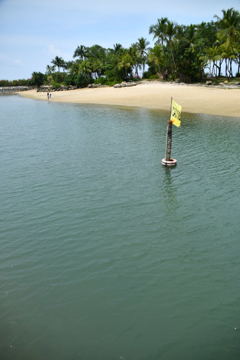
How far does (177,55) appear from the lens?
83125 mm

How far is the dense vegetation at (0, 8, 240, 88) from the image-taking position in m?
77.8

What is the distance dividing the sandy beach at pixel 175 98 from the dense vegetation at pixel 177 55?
28.1 feet

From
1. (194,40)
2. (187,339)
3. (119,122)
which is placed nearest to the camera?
(187,339)

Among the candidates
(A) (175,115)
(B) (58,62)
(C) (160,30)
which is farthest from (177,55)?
(B) (58,62)

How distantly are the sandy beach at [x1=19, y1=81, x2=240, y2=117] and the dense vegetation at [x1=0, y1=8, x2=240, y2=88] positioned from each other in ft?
28.1

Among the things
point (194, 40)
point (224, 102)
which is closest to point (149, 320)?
point (224, 102)

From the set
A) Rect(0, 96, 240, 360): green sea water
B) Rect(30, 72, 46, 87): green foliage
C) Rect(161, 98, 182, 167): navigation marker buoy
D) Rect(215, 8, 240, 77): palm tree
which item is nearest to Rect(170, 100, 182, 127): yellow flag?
Rect(161, 98, 182, 167): navigation marker buoy

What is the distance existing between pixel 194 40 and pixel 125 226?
79.8m

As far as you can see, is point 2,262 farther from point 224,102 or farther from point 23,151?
point 224,102

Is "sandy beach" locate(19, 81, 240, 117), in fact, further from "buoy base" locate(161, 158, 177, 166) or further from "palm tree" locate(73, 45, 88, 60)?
"palm tree" locate(73, 45, 88, 60)

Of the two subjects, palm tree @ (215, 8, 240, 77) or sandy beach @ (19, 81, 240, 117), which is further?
palm tree @ (215, 8, 240, 77)

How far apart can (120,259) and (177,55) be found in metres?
80.0

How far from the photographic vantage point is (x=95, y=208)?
1784 cm

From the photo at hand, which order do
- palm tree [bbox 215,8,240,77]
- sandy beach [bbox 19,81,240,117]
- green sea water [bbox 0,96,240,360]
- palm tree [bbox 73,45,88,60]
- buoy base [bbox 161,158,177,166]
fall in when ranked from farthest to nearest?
palm tree [bbox 73,45,88,60]
palm tree [bbox 215,8,240,77]
sandy beach [bbox 19,81,240,117]
buoy base [bbox 161,158,177,166]
green sea water [bbox 0,96,240,360]
